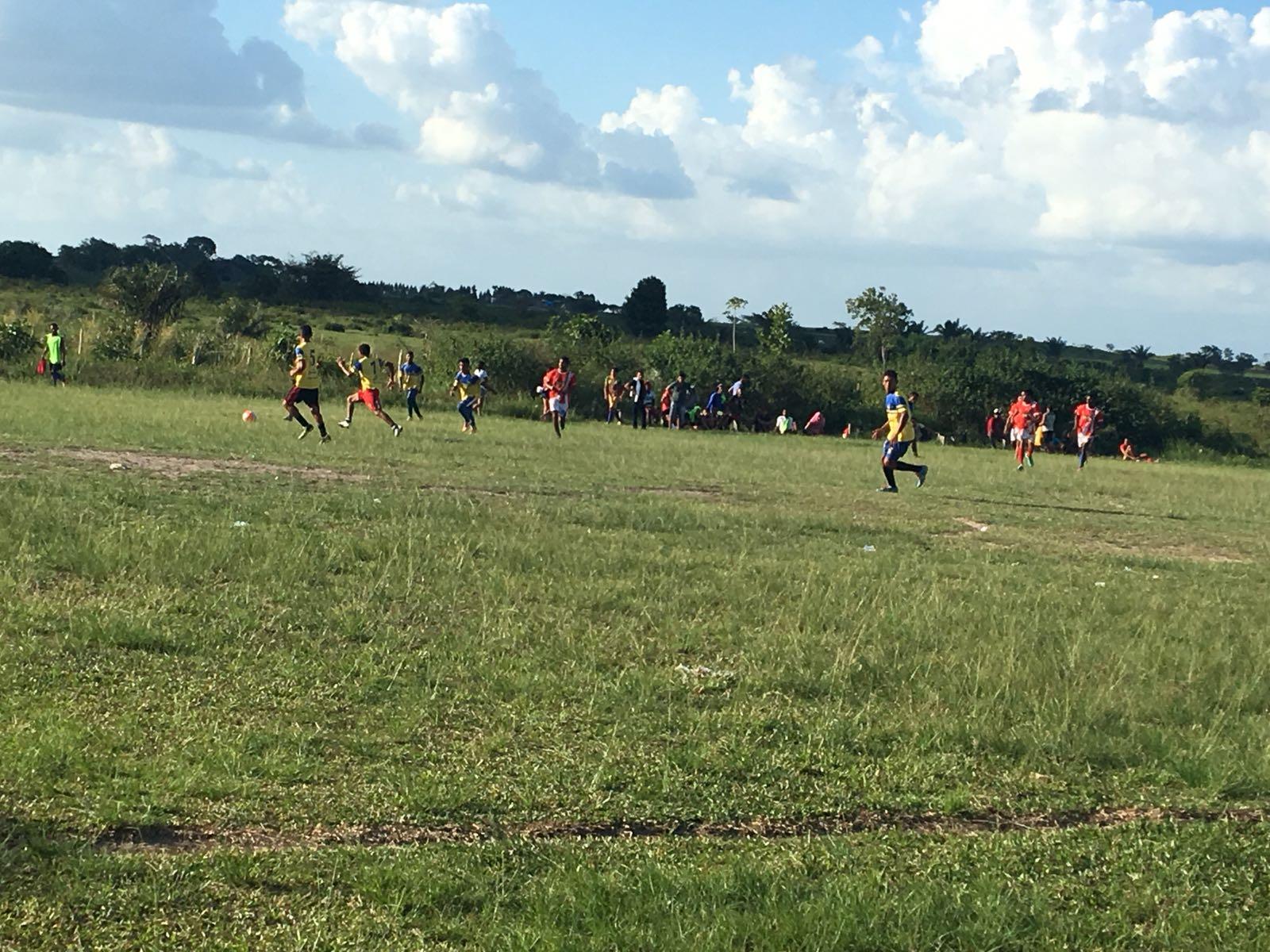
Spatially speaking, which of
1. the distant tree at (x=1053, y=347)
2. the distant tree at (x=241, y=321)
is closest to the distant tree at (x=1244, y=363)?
the distant tree at (x=1053, y=347)

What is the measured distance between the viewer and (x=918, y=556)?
44.6ft

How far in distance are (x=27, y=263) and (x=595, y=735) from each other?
95030 mm

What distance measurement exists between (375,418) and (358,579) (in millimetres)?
24213

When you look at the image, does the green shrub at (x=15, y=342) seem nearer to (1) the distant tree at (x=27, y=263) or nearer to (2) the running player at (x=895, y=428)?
(2) the running player at (x=895, y=428)

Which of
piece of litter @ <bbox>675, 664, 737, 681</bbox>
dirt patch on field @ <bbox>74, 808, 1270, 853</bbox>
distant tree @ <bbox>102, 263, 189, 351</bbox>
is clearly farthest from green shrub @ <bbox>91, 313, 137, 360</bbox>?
dirt patch on field @ <bbox>74, 808, 1270, 853</bbox>

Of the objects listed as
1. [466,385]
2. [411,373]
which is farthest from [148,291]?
[466,385]

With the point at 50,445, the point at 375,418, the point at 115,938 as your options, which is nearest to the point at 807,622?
the point at 115,938

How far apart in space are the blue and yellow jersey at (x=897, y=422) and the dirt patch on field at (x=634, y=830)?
1413 centimetres

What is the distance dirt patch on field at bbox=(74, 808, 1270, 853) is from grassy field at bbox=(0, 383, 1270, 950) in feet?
0.08

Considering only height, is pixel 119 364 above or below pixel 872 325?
below

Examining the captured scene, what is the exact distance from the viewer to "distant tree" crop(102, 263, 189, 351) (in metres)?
56.4

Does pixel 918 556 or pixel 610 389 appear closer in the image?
pixel 918 556

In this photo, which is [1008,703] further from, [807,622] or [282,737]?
[282,737]

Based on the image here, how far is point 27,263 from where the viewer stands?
9194 centimetres
